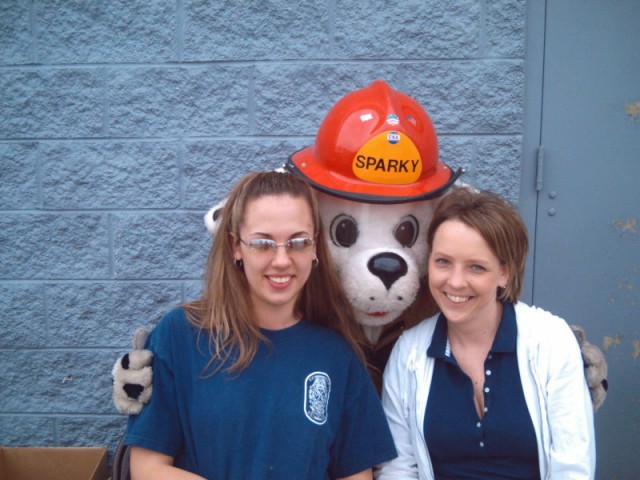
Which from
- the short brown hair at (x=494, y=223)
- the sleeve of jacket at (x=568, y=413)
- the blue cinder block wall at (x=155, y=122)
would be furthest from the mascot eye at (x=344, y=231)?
the blue cinder block wall at (x=155, y=122)

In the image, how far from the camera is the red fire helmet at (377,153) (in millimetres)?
1872

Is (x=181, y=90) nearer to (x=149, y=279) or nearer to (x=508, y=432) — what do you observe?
(x=149, y=279)

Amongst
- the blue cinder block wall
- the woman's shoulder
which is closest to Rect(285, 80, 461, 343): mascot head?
the woman's shoulder

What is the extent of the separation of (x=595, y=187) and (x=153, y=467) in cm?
251

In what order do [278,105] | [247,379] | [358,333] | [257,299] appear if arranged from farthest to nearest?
A: [278,105] → [358,333] → [257,299] → [247,379]

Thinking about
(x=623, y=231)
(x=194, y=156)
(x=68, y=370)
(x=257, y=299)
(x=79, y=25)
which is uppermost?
(x=79, y=25)

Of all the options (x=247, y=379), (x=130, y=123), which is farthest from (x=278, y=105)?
(x=247, y=379)

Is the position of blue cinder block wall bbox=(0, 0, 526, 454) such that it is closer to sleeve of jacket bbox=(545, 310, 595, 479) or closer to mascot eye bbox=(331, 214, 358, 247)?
mascot eye bbox=(331, 214, 358, 247)

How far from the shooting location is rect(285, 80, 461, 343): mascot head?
1.87 metres

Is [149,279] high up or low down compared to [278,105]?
down

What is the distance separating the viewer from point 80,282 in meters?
3.12

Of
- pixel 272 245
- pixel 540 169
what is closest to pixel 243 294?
pixel 272 245

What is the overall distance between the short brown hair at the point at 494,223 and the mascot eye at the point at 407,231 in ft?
0.28

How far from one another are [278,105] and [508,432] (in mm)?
1948
